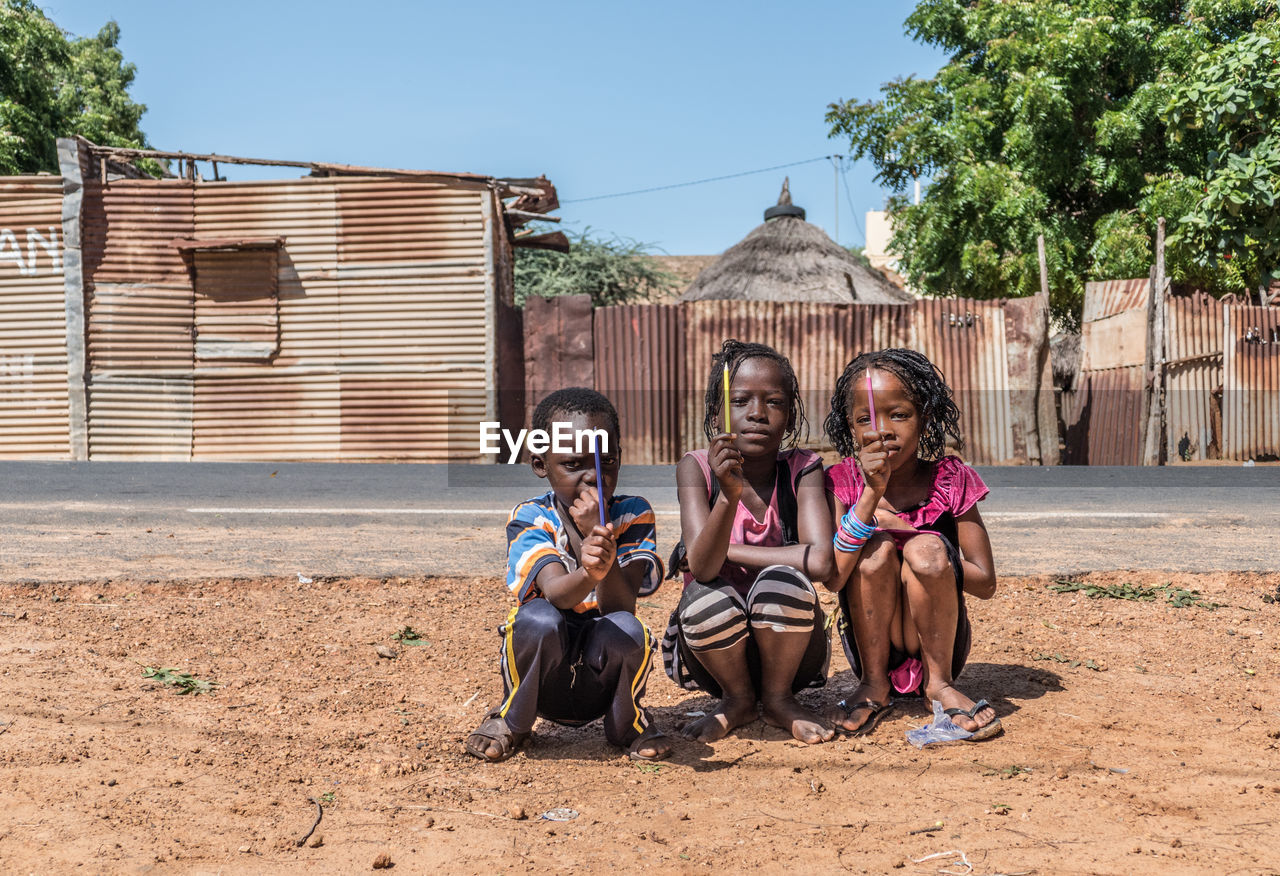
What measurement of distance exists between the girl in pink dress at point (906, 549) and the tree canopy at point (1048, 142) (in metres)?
12.7

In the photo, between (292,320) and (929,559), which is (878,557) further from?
(292,320)

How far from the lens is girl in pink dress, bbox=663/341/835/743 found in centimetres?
290

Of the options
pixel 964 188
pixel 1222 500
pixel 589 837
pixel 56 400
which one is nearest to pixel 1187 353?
pixel 1222 500

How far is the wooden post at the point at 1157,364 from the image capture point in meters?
11.3

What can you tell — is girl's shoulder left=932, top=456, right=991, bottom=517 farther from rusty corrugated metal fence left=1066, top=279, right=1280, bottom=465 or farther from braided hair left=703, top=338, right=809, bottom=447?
rusty corrugated metal fence left=1066, top=279, right=1280, bottom=465

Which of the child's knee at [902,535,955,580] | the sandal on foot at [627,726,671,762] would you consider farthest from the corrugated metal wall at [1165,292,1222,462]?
the sandal on foot at [627,726,671,762]

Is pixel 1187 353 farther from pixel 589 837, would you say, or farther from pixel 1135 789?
pixel 589 837

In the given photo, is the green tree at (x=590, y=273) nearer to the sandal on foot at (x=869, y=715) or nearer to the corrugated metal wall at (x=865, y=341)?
the corrugated metal wall at (x=865, y=341)

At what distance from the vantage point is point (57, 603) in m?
4.28

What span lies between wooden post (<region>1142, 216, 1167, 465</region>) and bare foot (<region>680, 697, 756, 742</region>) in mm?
9995

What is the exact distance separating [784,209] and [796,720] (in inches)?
757

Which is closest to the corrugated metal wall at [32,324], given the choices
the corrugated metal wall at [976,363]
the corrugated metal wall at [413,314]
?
the corrugated metal wall at [413,314]

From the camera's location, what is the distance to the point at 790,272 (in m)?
19.3

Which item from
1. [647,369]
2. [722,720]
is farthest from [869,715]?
[647,369]
